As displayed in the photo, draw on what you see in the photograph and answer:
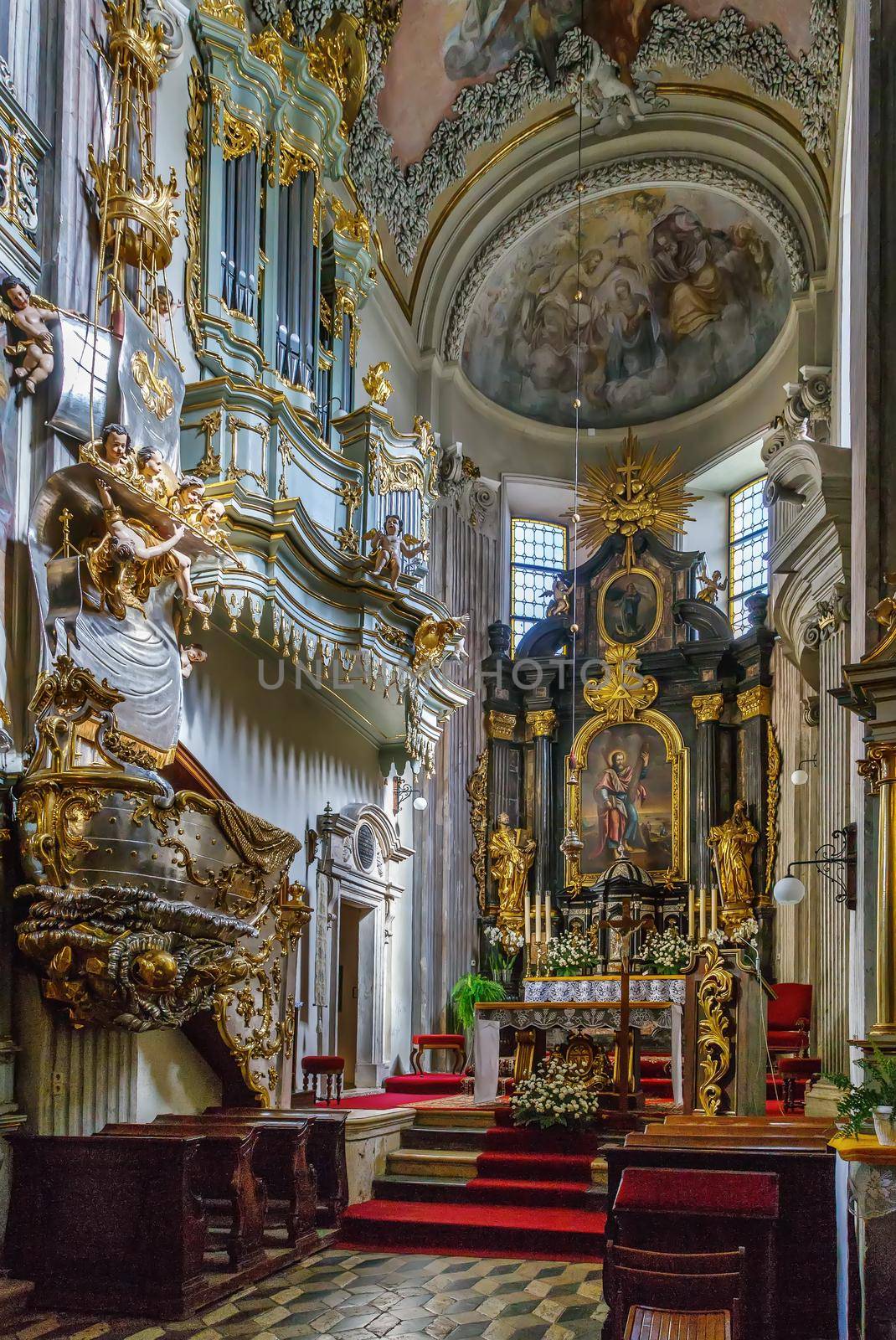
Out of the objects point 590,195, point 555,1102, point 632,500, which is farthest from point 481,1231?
point 590,195

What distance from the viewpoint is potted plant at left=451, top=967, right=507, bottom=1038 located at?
50.2ft

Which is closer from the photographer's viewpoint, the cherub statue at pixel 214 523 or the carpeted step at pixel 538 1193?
the cherub statue at pixel 214 523

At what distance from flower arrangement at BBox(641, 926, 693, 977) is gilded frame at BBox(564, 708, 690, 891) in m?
1.88

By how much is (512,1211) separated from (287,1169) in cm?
171

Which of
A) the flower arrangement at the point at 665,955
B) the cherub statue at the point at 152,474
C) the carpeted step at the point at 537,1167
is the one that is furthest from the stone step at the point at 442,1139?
the cherub statue at the point at 152,474

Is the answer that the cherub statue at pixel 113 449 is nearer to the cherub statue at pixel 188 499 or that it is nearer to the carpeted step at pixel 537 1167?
the cherub statue at pixel 188 499

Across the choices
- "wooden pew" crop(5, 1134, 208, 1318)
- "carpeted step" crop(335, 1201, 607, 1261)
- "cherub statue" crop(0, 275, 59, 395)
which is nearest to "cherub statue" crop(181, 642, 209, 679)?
"cherub statue" crop(0, 275, 59, 395)

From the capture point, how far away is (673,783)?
55.1 feet

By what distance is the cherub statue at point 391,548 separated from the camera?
11492mm

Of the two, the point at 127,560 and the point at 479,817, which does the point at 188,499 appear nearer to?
the point at 127,560

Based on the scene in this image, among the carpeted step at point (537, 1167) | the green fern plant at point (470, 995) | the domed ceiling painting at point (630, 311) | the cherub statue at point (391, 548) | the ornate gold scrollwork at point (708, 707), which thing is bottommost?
the carpeted step at point (537, 1167)

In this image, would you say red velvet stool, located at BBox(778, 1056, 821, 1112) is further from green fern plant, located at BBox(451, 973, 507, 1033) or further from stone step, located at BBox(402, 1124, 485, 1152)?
green fern plant, located at BBox(451, 973, 507, 1033)

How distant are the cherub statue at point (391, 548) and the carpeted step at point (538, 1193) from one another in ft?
16.5

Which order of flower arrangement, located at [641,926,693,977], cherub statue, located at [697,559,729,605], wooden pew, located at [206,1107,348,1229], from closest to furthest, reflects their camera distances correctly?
A: 1. wooden pew, located at [206,1107,348,1229]
2. flower arrangement, located at [641,926,693,977]
3. cherub statue, located at [697,559,729,605]
